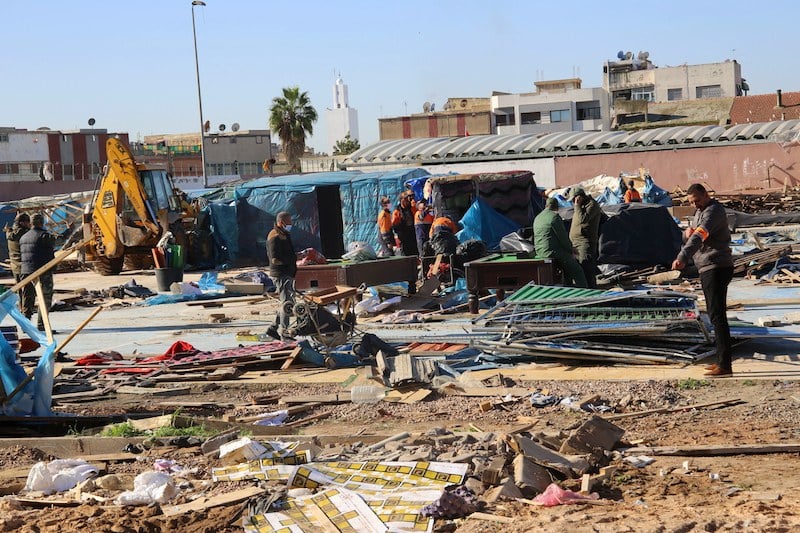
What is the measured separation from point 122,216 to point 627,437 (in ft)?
76.7

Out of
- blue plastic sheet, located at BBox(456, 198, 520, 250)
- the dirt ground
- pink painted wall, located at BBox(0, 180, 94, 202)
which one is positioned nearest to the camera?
the dirt ground

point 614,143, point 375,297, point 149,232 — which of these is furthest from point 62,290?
point 614,143

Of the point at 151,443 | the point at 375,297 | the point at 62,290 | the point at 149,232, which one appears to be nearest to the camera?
the point at 151,443

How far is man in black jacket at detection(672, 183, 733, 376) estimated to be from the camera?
1041cm

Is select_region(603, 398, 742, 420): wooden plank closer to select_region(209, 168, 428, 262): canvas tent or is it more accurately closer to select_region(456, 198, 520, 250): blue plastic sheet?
select_region(456, 198, 520, 250): blue plastic sheet

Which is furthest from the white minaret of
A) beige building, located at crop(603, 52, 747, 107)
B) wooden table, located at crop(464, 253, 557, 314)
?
wooden table, located at crop(464, 253, 557, 314)

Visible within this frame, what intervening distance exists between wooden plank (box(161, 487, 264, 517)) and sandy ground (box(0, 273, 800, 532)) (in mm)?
87

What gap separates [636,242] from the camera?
20.4m

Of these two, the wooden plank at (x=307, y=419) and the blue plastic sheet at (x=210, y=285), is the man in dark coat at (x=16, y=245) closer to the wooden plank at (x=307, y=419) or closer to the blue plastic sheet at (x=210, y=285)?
the blue plastic sheet at (x=210, y=285)

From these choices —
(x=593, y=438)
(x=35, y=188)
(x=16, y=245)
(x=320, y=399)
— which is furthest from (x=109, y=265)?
(x=35, y=188)

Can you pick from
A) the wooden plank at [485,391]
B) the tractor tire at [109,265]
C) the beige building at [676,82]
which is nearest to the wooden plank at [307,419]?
the wooden plank at [485,391]

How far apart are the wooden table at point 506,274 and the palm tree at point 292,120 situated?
4635 centimetres

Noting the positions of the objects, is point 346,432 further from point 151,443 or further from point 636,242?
point 636,242

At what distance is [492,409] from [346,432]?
1436 millimetres
